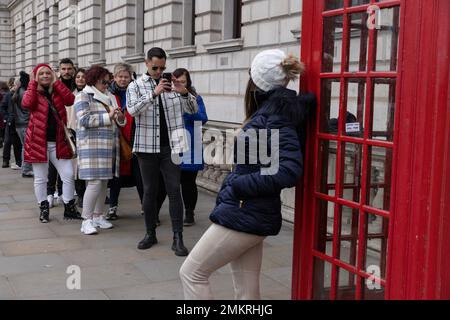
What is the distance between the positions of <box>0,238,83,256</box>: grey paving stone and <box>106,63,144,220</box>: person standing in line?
3.44 feet

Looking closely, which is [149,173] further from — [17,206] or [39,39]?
[39,39]

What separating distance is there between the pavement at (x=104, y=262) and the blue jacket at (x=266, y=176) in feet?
4.79

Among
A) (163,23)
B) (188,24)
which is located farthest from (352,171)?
(163,23)

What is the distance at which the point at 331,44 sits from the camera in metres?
3.11

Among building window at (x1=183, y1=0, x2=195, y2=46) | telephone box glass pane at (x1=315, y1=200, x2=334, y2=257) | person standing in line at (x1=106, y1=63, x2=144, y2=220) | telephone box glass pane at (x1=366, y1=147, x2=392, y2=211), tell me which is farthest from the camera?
building window at (x1=183, y1=0, x2=195, y2=46)

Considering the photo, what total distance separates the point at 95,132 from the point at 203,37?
5.61 m

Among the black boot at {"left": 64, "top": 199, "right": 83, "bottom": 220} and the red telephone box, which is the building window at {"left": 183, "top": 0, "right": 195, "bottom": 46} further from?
the red telephone box

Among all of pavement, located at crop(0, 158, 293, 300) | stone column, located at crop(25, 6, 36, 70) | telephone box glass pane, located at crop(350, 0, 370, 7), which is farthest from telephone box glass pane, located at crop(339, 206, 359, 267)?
stone column, located at crop(25, 6, 36, 70)

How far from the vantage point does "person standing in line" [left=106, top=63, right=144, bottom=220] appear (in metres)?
6.62

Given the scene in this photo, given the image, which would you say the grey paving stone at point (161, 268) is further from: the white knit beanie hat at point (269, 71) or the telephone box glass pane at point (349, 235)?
the white knit beanie hat at point (269, 71)

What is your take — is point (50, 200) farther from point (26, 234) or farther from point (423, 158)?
point (423, 158)

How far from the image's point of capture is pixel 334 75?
3.04 m

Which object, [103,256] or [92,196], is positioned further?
[92,196]

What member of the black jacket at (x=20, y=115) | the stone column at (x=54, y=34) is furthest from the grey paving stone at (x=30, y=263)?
the stone column at (x=54, y=34)
